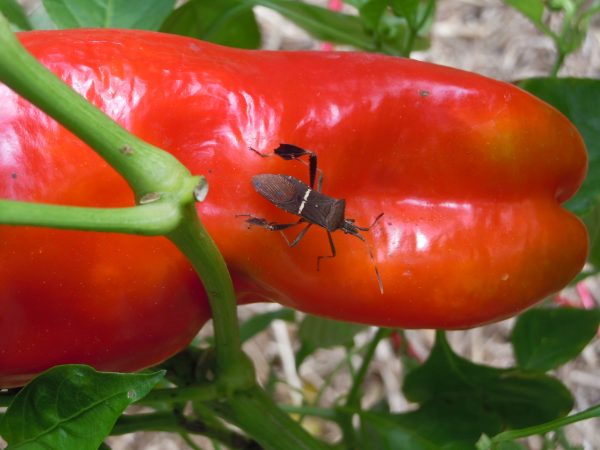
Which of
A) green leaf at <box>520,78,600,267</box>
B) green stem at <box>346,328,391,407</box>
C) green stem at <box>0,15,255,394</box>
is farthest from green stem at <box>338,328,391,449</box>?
green stem at <box>0,15,255,394</box>

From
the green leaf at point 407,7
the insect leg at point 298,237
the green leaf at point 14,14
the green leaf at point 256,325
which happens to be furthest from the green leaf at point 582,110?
the green leaf at point 14,14

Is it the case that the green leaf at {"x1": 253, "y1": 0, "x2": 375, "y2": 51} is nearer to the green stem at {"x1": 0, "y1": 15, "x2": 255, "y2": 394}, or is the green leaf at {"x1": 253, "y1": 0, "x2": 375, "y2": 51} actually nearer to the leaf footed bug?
the leaf footed bug

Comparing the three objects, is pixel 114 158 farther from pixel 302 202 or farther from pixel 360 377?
pixel 360 377

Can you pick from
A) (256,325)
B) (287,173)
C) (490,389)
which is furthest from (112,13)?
(490,389)

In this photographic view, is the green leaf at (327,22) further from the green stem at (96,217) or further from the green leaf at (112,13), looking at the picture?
the green stem at (96,217)

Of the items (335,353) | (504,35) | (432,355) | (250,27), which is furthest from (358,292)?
(504,35)

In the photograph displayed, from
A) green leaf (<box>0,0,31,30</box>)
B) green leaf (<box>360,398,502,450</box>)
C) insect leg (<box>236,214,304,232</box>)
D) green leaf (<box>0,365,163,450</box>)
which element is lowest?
green leaf (<box>360,398,502,450</box>)
